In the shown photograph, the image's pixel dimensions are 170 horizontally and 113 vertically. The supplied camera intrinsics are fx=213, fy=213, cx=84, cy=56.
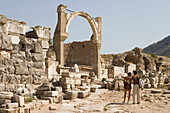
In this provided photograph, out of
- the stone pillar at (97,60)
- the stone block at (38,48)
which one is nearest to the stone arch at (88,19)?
the stone pillar at (97,60)

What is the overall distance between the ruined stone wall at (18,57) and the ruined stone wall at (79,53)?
608 inches

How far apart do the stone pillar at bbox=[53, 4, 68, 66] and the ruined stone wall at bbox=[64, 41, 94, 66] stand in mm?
5339

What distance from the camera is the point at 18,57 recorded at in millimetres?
7906

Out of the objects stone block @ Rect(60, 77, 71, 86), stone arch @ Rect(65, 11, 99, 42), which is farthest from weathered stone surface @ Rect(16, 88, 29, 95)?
stone arch @ Rect(65, 11, 99, 42)

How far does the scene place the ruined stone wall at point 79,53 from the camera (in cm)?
2503

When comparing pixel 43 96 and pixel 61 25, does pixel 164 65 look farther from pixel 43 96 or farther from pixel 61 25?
pixel 43 96

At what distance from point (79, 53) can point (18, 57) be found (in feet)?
61.0

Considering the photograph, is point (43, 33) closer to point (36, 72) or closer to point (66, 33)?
point (36, 72)

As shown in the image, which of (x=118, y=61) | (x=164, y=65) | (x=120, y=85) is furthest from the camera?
(x=164, y=65)

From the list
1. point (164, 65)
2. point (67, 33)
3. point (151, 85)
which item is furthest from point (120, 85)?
point (164, 65)

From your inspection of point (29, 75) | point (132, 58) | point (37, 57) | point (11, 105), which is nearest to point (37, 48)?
point (37, 57)

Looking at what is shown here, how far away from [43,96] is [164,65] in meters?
39.6

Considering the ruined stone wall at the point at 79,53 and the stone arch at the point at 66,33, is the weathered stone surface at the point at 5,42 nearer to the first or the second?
the stone arch at the point at 66,33

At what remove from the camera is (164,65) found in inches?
1713
